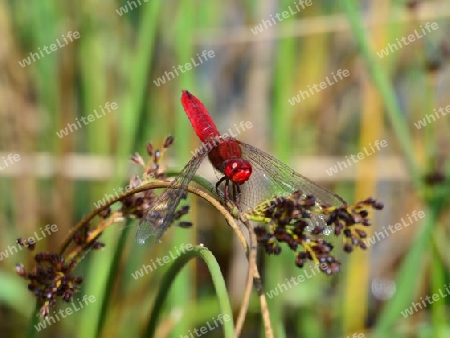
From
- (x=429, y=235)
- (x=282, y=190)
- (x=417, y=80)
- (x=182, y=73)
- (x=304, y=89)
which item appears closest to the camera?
(x=282, y=190)

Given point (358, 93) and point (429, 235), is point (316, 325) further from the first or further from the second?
point (358, 93)

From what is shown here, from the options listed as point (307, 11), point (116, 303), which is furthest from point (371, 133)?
point (116, 303)

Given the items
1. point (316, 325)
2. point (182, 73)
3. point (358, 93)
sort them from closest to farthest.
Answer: point (182, 73) → point (316, 325) → point (358, 93)

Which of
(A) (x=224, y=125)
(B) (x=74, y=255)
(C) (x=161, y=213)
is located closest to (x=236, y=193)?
(C) (x=161, y=213)

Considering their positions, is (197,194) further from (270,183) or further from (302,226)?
(270,183)

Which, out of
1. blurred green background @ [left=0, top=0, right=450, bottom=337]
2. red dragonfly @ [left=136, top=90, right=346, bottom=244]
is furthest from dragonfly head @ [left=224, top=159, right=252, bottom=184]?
blurred green background @ [left=0, top=0, right=450, bottom=337]

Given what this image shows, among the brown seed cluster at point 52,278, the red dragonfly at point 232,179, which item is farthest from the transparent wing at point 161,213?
the brown seed cluster at point 52,278

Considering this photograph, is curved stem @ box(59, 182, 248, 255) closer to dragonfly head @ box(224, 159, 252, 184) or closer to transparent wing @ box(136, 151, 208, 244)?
transparent wing @ box(136, 151, 208, 244)

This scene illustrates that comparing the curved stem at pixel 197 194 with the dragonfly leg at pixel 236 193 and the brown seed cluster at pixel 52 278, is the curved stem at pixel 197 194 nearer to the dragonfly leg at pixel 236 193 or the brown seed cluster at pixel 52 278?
the brown seed cluster at pixel 52 278
